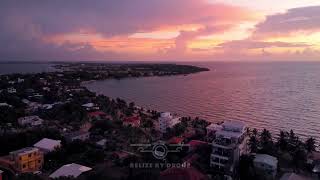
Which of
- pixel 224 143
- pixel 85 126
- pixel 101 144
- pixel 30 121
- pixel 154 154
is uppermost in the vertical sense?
pixel 224 143

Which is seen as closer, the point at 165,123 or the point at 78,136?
the point at 78,136

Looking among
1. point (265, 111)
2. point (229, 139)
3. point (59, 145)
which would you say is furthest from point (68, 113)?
point (265, 111)

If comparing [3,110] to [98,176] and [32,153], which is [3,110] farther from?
[98,176]

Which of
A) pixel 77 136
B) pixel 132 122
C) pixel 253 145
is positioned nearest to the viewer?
pixel 253 145

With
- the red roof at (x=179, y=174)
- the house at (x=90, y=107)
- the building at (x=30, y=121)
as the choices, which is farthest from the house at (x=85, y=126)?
the red roof at (x=179, y=174)

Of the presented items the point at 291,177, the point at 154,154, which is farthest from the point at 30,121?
the point at 291,177

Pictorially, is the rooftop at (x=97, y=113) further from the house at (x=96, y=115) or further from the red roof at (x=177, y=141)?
the red roof at (x=177, y=141)

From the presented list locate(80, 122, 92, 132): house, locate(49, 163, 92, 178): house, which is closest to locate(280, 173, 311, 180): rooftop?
locate(49, 163, 92, 178): house

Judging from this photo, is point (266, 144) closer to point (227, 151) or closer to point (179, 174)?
point (227, 151)
